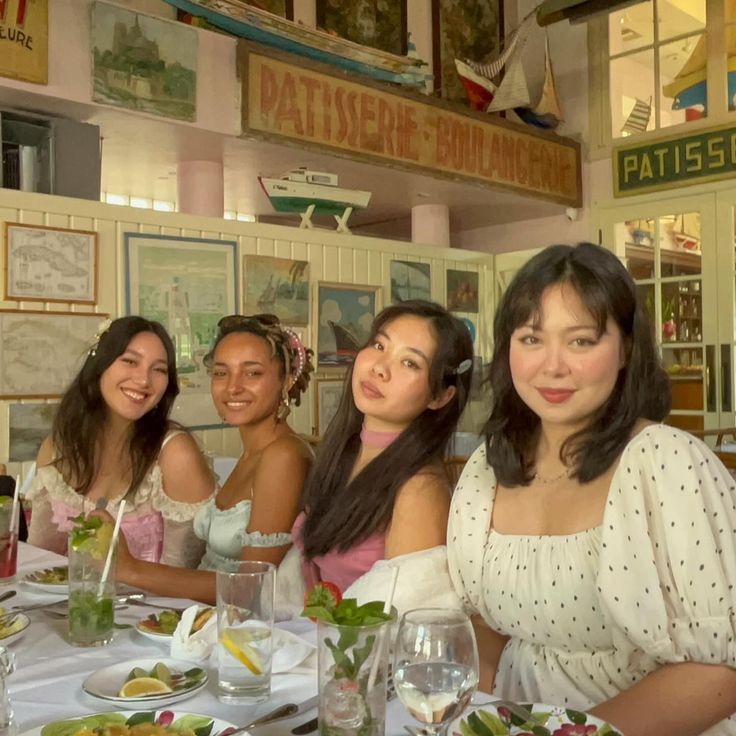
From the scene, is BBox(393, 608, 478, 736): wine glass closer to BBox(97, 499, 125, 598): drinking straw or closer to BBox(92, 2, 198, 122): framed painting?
BBox(97, 499, 125, 598): drinking straw

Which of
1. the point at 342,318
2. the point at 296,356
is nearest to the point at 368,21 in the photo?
the point at 342,318

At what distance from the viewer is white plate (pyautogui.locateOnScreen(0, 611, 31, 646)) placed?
146 centimetres

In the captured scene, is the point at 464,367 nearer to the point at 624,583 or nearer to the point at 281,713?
the point at 624,583

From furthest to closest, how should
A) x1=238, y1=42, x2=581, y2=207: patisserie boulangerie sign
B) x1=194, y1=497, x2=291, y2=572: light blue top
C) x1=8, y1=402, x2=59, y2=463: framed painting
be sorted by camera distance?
x1=238, y1=42, x2=581, y2=207: patisserie boulangerie sign, x1=8, y1=402, x2=59, y2=463: framed painting, x1=194, y1=497, x2=291, y2=572: light blue top

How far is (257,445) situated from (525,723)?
5.05 ft

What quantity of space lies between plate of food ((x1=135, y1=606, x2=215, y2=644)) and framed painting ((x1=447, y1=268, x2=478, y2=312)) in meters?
5.23

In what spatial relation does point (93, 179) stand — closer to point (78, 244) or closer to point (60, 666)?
point (78, 244)

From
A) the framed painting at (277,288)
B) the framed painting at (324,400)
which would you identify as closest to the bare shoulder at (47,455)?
the framed painting at (277,288)

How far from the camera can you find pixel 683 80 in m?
6.95

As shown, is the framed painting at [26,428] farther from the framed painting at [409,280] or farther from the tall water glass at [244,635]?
the tall water glass at [244,635]

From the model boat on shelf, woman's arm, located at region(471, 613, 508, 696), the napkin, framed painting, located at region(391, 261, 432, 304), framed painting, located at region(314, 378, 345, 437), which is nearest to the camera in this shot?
the napkin

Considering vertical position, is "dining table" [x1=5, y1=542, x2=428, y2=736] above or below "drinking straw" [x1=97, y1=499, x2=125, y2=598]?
below

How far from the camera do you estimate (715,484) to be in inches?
56.3

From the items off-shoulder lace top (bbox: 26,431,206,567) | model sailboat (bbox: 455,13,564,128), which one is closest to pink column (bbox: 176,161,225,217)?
model sailboat (bbox: 455,13,564,128)
